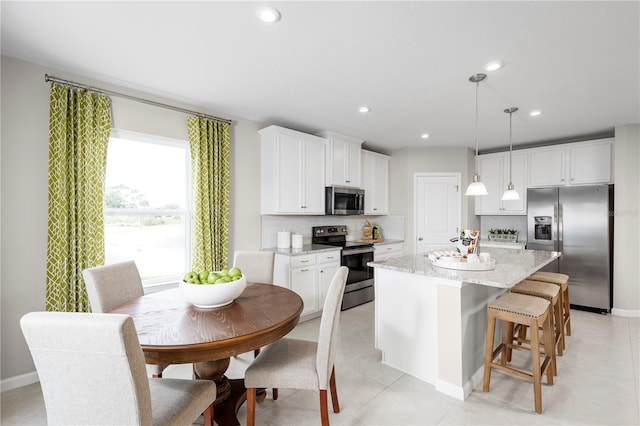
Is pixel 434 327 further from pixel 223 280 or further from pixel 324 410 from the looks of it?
pixel 223 280

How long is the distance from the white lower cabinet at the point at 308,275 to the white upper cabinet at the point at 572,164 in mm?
3521

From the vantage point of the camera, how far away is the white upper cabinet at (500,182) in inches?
198

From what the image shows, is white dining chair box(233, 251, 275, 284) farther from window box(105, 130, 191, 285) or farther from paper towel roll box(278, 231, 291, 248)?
paper towel roll box(278, 231, 291, 248)

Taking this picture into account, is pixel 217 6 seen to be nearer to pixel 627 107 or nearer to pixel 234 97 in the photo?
pixel 234 97

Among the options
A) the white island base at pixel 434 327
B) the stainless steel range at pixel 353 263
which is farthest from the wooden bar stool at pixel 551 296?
the stainless steel range at pixel 353 263

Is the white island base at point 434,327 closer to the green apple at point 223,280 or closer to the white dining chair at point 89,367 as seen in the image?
the green apple at point 223,280

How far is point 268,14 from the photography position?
1836 millimetres

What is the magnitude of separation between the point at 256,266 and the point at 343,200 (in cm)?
200

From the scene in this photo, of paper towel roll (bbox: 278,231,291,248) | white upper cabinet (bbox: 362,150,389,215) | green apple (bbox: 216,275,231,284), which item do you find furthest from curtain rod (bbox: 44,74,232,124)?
white upper cabinet (bbox: 362,150,389,215)

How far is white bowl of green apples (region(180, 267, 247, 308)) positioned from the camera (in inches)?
71.2

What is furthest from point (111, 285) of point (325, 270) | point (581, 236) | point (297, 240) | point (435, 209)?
point (581, 236)

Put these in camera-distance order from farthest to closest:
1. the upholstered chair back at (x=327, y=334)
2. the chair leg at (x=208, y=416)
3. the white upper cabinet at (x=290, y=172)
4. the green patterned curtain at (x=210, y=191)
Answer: the white upper cabinet at (x=290, y=172)
the green patterned curtain at (x=210, y=191)
the upholstered chair back at (x=327, y=334)
the chair leg at (x=208, y=416)

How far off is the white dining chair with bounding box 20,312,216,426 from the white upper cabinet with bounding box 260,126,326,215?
9.07 ft

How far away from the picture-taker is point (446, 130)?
4352 millimetres
